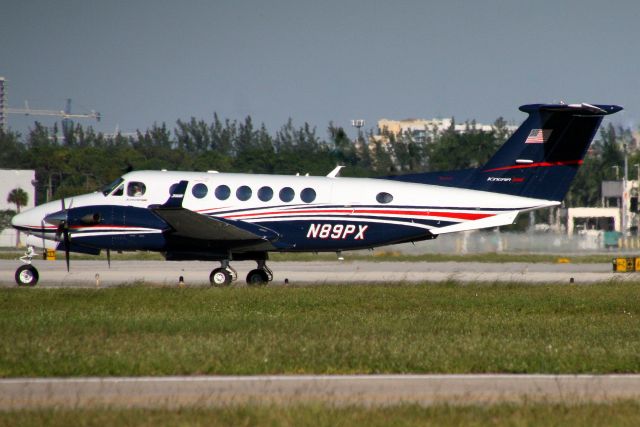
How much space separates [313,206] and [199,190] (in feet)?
11.3

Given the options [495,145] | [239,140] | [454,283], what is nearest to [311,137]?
[239,140]

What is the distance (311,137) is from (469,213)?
101m

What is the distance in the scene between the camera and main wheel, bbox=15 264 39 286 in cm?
3055

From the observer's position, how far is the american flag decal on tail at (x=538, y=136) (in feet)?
102

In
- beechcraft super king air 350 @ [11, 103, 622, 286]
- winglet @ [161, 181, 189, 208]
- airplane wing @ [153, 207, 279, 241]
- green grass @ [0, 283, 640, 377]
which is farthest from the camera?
beechcraft super king air 350 @ [11, 103, 622, 286]

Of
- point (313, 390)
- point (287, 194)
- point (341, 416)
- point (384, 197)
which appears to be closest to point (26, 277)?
point (287, 194)

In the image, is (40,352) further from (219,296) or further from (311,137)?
(311,137)

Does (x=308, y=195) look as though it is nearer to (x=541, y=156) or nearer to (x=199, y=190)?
(x=199, y=190)

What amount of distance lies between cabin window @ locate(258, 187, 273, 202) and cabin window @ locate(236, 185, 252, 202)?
0.32 metres

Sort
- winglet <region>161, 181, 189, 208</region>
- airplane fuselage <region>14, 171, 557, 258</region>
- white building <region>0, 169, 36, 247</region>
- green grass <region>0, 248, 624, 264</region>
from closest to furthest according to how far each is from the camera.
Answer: winglet <region>161, 181, 189, 208</region>
airplane fuselage <region>14, 171, 557, 258</region>
green grass <region>0, 248, 624, 264</region>
white building <region>0, 169, 36, 247</region>

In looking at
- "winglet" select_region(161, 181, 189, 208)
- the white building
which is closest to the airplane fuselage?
"winglet" select_region(161, 181, 189, 208)

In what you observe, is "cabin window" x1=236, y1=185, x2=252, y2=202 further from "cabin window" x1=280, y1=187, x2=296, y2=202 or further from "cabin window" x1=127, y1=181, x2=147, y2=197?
"cabin window" x1=127, y1=181, x2=147, y2=197

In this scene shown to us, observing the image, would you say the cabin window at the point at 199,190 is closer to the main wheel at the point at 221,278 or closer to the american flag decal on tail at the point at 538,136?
the main wheel at the point at 221,278

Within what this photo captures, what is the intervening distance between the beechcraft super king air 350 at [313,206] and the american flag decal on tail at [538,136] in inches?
1.2
